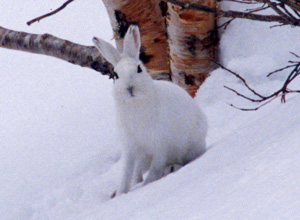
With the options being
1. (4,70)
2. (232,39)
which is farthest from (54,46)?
(4,70)

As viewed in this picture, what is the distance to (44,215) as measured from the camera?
2.36 m

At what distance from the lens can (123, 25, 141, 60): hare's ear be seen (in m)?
2.04

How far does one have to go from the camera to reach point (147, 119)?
2.03 metres

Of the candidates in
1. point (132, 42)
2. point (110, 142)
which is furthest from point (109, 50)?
point (110, 142)

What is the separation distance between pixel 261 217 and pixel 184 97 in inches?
56.5

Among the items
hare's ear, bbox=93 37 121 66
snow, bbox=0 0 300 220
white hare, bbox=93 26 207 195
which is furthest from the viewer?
hare's ear, bbox=93 37 121 66

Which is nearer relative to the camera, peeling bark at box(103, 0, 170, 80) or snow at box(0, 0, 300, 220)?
snow at box(0, 0, 300, 220)

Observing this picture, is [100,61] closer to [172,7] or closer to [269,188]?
[172,7]

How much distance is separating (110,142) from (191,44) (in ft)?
3.28

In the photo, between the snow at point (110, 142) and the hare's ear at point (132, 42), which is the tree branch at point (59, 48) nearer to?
the snow at point (110, 142)

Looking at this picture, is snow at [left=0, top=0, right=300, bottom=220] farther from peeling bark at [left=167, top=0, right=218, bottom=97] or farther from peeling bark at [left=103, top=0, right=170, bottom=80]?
peeling bark at [left=103, top=0, right=170, bottom=80]

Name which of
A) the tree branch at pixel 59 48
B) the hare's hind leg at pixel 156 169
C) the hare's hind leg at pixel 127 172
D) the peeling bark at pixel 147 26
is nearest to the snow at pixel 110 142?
the hare's hind leg at pixel 127 172

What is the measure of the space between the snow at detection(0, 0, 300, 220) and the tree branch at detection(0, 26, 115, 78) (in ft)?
2.00

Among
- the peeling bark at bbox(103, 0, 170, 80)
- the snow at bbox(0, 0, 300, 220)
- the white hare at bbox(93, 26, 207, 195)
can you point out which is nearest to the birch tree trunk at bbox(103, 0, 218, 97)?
the peeling bark at bbox(103, 0, 170, 80)
